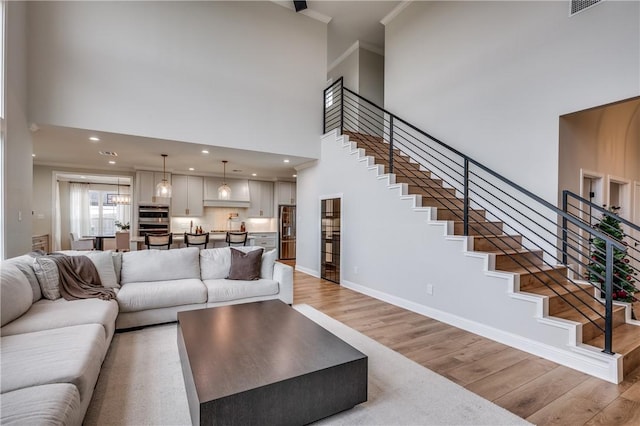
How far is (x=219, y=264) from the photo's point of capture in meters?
4.16

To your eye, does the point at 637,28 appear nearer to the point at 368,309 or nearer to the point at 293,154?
the point at 368,309

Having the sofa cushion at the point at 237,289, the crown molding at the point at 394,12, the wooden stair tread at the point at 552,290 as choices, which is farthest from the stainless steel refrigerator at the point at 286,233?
the wooden stair tread at the point at 552,290

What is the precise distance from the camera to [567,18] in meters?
3.52

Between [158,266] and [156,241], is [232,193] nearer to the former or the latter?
[156,241]

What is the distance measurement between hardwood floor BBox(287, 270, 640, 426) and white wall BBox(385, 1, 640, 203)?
6.94 ft

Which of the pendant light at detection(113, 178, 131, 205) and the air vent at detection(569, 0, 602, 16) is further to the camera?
the pendant light at detection(113, 178, 131, 205)

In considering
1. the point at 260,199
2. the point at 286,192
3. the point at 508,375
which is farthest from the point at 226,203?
the point at 508,375

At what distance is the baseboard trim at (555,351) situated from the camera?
2371mm

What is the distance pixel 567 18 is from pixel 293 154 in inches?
172

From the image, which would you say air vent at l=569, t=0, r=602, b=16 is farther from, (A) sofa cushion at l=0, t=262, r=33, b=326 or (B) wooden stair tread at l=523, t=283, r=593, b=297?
(A) sofa cushion at l=0, t=262, r=33, b=326

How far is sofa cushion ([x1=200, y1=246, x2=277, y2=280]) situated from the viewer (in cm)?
410

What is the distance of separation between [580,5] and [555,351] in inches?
149

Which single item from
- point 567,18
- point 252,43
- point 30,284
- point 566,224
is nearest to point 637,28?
point 567,18

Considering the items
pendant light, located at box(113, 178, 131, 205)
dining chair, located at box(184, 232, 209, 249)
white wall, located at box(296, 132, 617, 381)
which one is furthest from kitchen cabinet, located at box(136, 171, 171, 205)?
white wall, located at box(296, 132, 617, 381)
